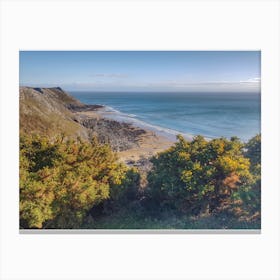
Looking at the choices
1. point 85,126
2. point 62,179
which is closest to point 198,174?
point 85,126

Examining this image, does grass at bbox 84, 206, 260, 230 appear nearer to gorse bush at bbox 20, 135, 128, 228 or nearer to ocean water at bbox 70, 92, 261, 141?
gorse bush at bbox 20, 135, 128, 228

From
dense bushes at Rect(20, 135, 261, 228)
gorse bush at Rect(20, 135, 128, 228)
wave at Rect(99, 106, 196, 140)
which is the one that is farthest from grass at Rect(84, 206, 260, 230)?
wave at Rect(99, 106, 196, 140)
